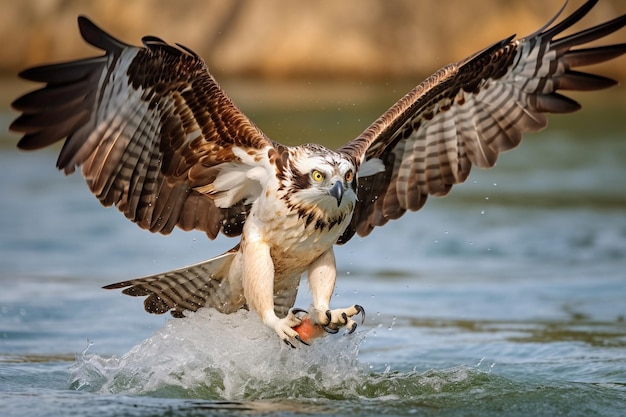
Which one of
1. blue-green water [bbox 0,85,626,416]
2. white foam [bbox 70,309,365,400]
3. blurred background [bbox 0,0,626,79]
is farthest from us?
blurred background [bbox 0,0,626,79]

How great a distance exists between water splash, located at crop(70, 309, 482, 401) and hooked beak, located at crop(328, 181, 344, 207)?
1.18 m

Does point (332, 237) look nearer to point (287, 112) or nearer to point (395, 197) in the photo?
point (395, 197)

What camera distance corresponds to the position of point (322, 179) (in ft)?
26.9

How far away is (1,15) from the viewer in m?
29.3

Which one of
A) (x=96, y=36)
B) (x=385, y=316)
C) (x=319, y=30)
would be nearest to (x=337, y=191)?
(x=96, y=36)

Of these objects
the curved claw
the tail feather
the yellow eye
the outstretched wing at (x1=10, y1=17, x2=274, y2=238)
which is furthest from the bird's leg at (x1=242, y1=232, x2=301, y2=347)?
the yellow eye

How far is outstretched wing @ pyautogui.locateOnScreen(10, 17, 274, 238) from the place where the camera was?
8.26 meters

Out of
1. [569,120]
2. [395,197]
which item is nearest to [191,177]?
[395,197]

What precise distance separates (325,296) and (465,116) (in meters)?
1.98

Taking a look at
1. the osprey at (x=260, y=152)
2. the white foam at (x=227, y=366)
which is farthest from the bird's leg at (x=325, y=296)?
the white foam at (x=227, y=366)

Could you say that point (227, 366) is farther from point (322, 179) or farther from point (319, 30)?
point (319, 30)

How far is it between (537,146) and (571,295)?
929 cm

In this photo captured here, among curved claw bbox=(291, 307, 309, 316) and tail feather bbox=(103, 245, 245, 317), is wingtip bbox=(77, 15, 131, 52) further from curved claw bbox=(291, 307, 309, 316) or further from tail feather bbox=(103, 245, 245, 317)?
curved claw bbox=(291, 307, 309, 316)

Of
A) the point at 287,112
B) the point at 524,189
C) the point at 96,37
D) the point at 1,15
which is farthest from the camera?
the point at 1,15
